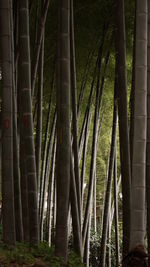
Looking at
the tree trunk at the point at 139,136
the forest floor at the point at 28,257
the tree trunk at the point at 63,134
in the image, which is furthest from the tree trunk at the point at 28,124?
the tree trunk at the point at 139,136

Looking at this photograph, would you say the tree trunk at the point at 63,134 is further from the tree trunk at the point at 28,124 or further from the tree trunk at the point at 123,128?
the tree trunk at the point at 123,128

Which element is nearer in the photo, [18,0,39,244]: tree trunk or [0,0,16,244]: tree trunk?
[0,0,16,244]: tree trunk

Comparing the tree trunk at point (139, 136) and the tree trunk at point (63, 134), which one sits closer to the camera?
the tree trunk at point (139, 136)

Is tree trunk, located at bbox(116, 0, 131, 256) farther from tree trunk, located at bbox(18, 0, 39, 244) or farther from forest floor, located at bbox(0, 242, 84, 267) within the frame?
tree trunk, located at bbox(18, 0, 39, 244)

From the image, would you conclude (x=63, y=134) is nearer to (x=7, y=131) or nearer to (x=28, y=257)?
(x=7, y=131)

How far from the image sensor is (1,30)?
13.9 feet

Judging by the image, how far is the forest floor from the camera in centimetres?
395

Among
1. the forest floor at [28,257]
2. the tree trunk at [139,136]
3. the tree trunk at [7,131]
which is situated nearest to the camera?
the tree trunk at [139,136]

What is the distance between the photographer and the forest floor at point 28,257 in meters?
3.95

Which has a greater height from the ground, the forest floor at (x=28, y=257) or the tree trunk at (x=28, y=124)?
the tree trunk at (x=28, y=124)

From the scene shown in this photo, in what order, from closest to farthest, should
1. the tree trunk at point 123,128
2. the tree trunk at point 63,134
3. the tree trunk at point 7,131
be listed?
the tree trunk at point 7,131 → the tree trunk at point 63,134 → the tree trunk at point 123,128

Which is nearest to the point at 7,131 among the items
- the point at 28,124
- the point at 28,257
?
the point at 28,124

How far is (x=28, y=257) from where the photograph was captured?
4.11 meters

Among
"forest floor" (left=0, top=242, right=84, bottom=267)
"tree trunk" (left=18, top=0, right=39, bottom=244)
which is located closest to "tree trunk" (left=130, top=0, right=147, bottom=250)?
"forest floor" (left=0, top=242, right=84, bottom=267)
